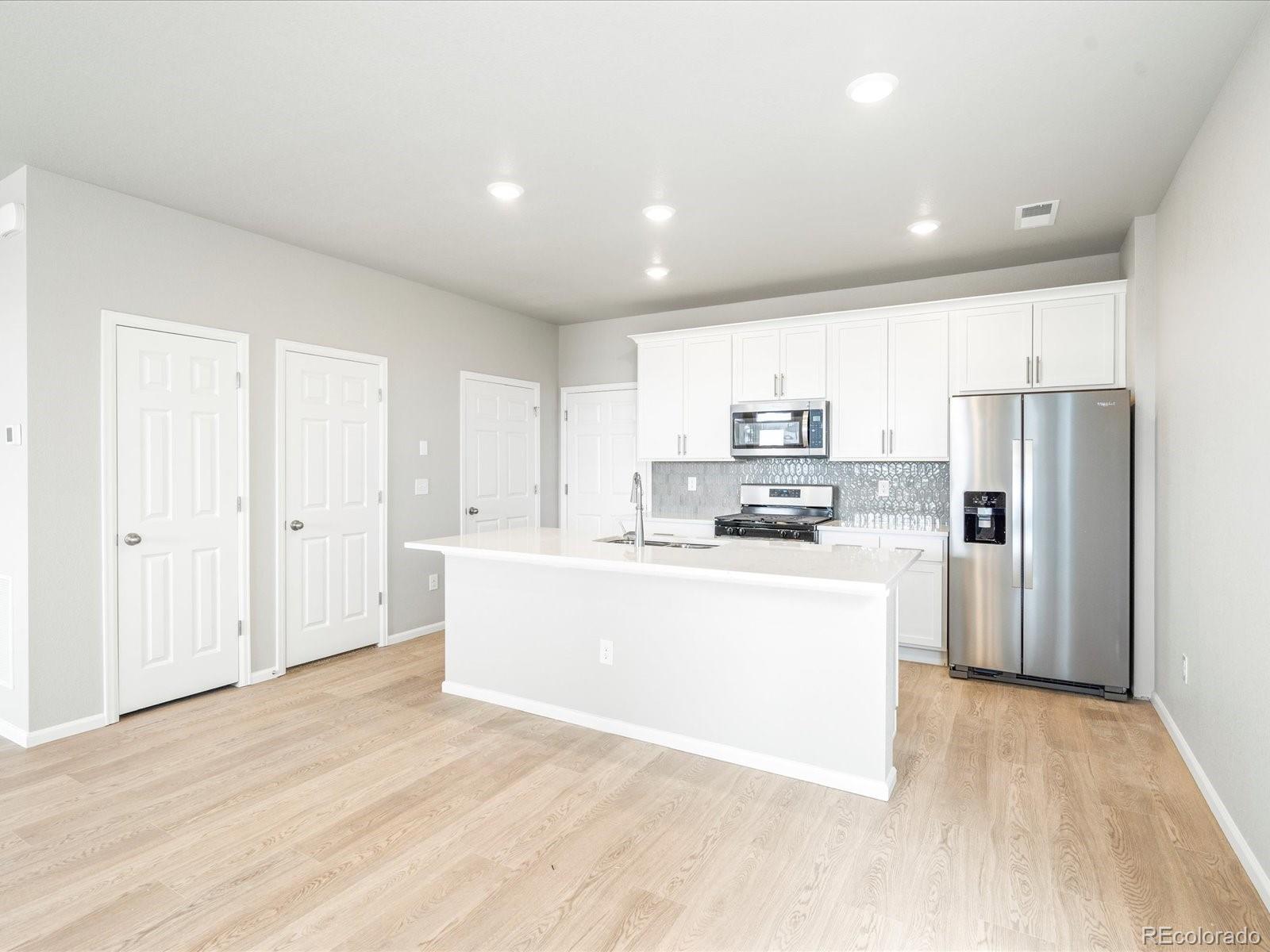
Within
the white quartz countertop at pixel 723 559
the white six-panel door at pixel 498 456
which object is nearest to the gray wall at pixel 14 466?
the white quartz countertop at pixel 723 559

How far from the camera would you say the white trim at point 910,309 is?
13.6 ft

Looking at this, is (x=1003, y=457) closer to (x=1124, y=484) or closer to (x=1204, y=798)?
(x=1124, y=484)

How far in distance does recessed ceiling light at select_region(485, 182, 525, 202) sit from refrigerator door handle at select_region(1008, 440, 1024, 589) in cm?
304

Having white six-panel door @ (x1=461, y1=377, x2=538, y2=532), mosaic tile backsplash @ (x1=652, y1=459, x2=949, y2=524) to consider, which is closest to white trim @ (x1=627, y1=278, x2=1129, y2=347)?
mosaic tile backsplash @ (x1=652, y1=459, x2=949, y2=524)

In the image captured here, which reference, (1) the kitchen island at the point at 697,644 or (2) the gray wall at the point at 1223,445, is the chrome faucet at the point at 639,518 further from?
(2) the gray wall at the point at 1223,445

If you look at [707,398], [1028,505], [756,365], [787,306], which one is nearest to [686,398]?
[707,398]

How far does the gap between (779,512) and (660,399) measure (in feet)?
4.34

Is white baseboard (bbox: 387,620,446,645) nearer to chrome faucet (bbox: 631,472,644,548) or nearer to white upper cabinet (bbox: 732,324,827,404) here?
chrome faucet (bbox: 631,472,644,548)

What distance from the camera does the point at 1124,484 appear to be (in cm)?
372

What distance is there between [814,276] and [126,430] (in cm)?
427

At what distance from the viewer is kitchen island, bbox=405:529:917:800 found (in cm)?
268

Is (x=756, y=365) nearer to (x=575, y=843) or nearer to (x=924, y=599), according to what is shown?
(x=924, y=599)

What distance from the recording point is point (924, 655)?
450 cm

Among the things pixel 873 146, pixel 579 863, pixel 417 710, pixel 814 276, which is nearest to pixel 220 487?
pixel 417 710
